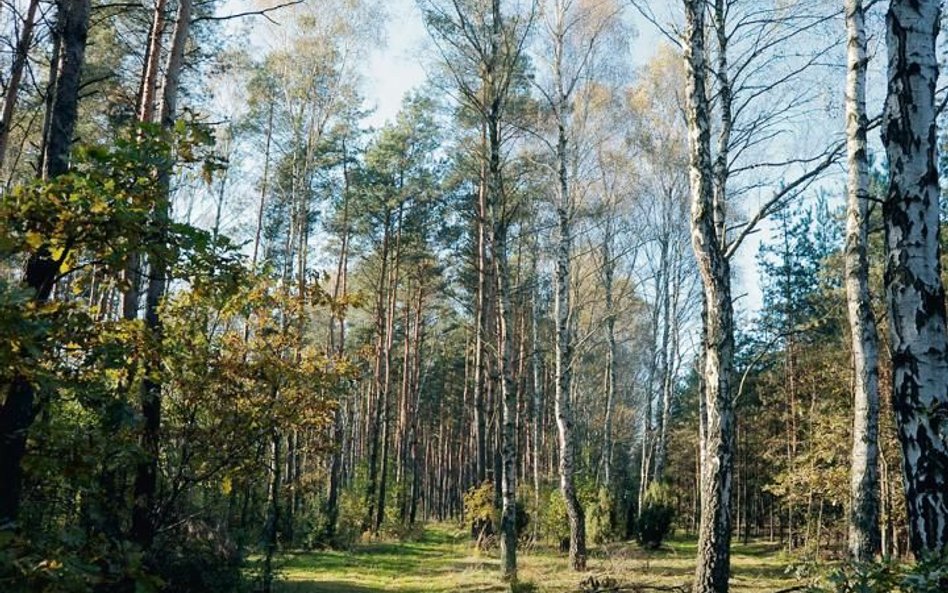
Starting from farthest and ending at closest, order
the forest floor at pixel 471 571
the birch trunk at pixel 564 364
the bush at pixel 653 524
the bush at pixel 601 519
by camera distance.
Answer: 1. the bush at pixel 601 519
2. the bush at pixel 653 524
3. the birch trunk at pixel 564 364
4. the forest floor at pixel 471 571

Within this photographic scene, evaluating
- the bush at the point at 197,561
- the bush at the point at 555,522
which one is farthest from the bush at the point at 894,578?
the bush at the point at 555,522

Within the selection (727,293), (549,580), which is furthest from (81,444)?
(549,580)

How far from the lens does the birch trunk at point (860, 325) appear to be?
6992 mm

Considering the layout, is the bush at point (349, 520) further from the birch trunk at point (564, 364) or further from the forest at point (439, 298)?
the birch trunk at point (564, 364)

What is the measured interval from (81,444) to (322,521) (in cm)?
1539

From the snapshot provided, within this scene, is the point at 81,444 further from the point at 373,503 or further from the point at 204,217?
the point at 204,217

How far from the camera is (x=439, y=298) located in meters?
27.6

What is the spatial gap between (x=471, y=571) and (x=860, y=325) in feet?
25.3

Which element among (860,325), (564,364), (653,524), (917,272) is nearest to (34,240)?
(917,272)

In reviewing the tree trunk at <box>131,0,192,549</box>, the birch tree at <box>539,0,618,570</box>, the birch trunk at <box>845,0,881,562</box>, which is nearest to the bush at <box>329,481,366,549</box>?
the birch tree at <box>539,0,618,570</box>

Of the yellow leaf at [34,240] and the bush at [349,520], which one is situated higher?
the yellow leaf at [34,240]

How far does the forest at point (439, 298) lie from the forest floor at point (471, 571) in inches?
6.4

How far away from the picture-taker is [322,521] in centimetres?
1738

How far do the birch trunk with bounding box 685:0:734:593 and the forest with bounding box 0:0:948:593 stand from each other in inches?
1.3
